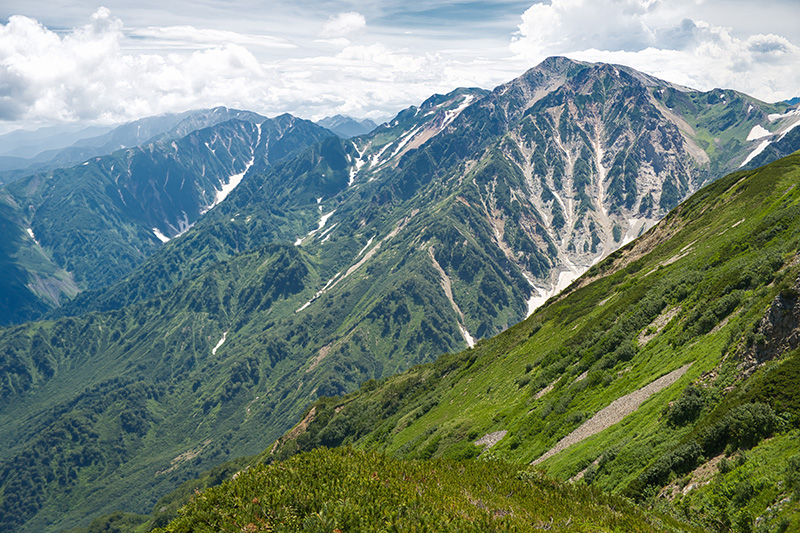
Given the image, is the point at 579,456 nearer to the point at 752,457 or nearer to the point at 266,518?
the point at 752,457

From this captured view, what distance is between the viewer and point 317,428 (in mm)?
148750

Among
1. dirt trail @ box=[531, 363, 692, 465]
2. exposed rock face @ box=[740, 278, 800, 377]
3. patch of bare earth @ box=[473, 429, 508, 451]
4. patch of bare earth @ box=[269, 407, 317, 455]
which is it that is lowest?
patch of bare earth @ box=[269, 407, 317, 455]

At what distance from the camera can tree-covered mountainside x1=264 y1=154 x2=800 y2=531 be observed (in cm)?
2178

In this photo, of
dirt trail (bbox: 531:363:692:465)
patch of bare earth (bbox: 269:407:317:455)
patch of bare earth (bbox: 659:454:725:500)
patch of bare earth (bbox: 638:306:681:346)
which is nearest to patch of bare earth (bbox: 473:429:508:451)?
dirt trail (bbox: 531:363:692:465)

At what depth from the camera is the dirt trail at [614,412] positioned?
35000 millimetres

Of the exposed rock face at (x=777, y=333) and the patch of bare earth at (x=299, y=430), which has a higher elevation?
the exposed rock face at (x=777, y=333)

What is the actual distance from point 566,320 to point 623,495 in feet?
188

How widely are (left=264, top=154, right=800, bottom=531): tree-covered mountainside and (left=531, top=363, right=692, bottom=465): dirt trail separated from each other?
0.15 m

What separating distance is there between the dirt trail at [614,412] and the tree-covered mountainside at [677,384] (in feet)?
0.48

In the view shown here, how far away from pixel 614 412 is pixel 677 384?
6.93 m

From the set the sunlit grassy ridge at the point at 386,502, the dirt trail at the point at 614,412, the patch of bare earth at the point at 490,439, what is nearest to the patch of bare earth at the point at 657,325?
the dirt trail at the point at 614,412

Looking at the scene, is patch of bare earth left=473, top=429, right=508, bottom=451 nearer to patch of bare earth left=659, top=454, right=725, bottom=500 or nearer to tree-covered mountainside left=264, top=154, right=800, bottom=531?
tree-covered mountainside left=264, top=154, right=800, bottom=531

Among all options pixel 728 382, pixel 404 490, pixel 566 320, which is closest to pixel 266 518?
pixel 404 490

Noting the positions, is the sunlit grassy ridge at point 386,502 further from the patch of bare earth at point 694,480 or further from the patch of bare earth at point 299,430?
the patch of bare earth at point 299,430
